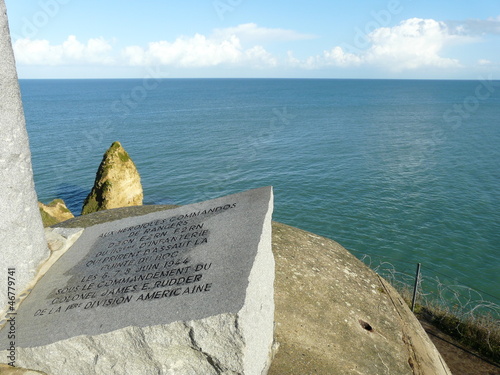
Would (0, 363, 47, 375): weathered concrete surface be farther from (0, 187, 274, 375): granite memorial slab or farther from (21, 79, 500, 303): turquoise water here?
(21, 79, 500, 303): turquoise water

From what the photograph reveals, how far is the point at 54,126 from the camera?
60.8 m

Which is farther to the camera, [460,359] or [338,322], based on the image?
[460,359]

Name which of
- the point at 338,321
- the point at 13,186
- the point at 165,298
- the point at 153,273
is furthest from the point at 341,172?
the point at 165,298

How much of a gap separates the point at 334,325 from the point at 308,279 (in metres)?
1.27

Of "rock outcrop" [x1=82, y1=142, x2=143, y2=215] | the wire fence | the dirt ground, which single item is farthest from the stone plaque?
"rock outcrop" [x1=82, y1=142, x2=143, y2=215]

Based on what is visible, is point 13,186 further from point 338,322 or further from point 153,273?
point 338,322

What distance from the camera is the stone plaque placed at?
5129mm

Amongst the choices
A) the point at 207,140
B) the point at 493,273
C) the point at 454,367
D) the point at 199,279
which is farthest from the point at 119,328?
the point at 207,140

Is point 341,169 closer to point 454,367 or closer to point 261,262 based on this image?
point 454,367

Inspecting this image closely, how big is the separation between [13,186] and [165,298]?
3361 millimetres

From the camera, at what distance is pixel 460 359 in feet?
29.8


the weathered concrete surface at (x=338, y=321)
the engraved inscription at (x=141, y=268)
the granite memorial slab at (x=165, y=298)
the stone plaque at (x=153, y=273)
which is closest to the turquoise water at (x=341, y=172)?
the weathered concrete surface at (x=338, y=321)

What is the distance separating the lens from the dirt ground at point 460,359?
8.69 m

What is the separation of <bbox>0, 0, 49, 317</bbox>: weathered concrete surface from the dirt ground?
9.04 meters
